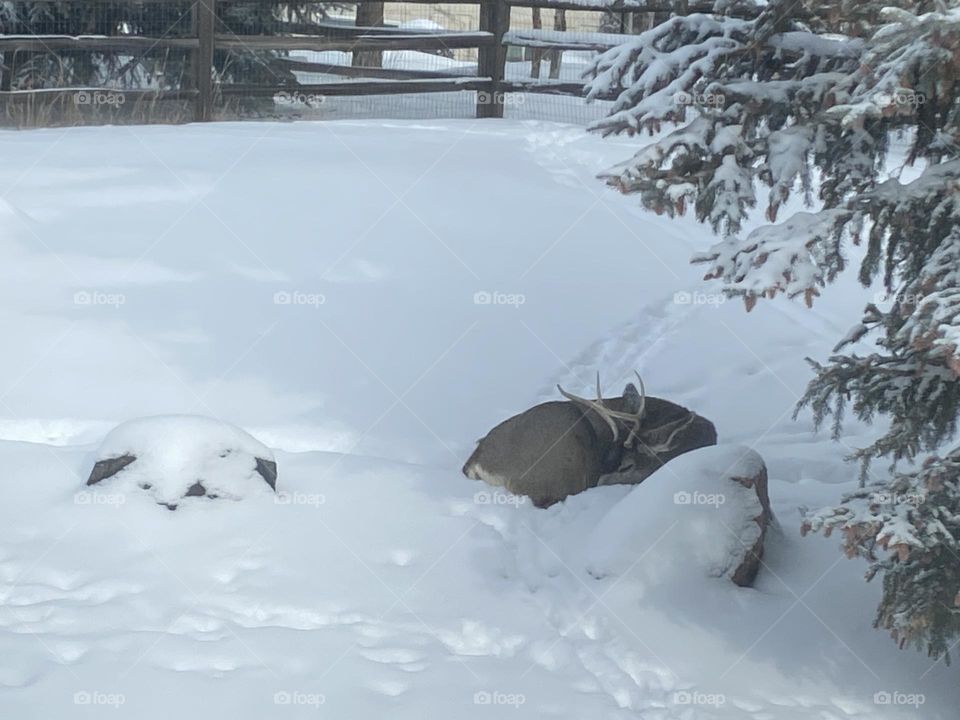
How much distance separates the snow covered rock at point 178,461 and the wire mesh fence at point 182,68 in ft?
20.0

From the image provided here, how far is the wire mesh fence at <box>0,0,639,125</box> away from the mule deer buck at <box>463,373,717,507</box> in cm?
629

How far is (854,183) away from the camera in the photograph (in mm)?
4883

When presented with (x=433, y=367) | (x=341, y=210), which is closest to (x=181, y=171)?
(x=341, y=210)

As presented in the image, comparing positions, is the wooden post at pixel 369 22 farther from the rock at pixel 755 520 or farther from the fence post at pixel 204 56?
the rock at pixel 755 520

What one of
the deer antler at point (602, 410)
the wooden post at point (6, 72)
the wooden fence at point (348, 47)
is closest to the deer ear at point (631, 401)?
the deer antler at point (602, 410)

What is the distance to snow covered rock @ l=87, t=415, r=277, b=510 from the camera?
19.1 feet

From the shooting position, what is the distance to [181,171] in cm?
962

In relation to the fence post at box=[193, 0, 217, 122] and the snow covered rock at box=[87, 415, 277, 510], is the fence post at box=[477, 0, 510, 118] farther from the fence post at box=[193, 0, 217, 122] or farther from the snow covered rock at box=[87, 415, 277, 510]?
the snow covered rock at box=[87, 415, 277, 510]

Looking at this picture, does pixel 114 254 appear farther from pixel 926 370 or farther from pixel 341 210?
pixel 926 370

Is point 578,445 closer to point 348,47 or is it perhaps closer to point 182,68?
point 348,47

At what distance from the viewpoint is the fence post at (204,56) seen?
11.2 m

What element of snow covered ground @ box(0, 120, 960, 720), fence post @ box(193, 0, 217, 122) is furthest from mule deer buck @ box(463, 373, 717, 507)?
fence post @ box(193, 0, 217, 122)

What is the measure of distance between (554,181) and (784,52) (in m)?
5.78

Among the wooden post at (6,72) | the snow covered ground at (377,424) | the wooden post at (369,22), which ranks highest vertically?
the wooden post at (369,22)
